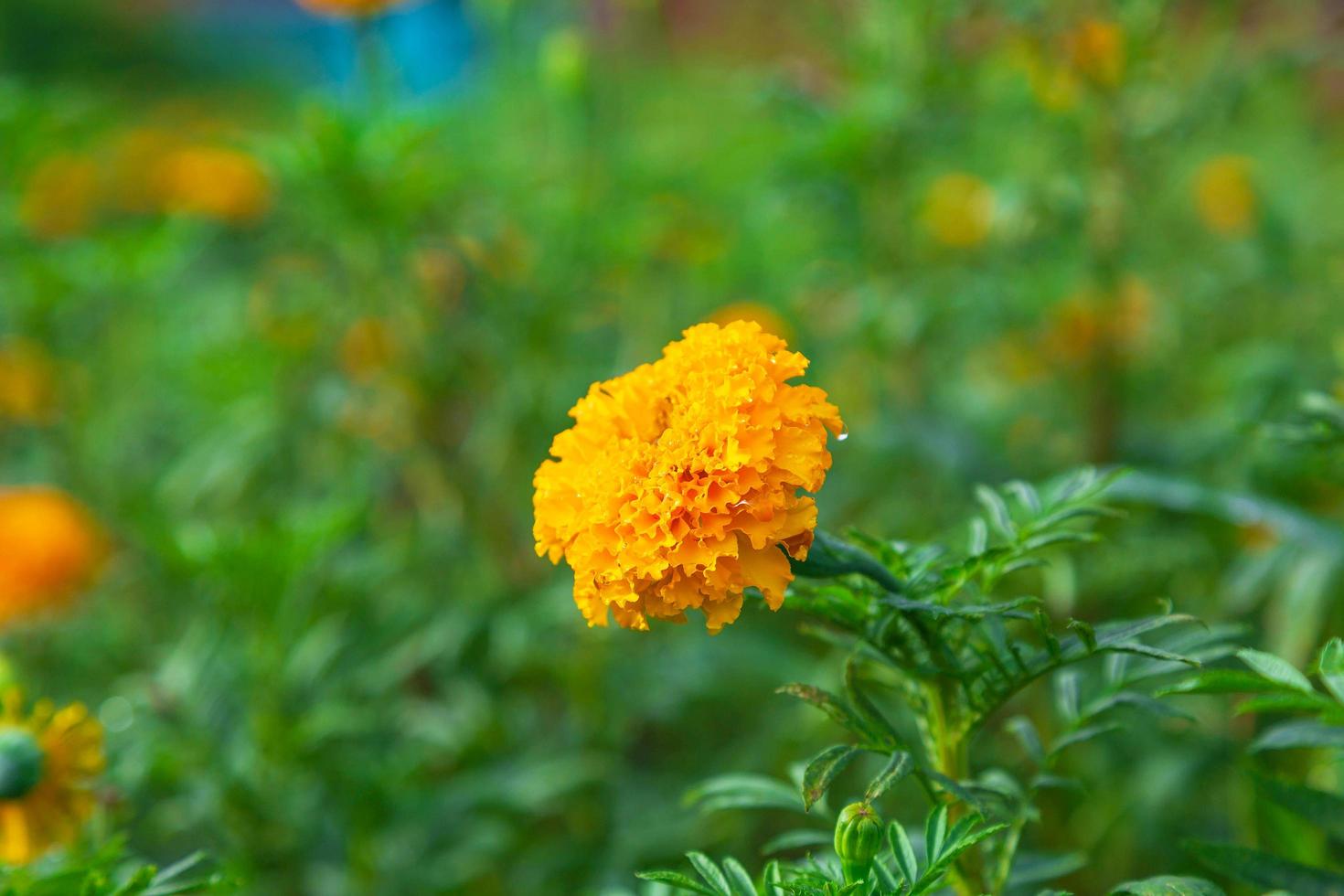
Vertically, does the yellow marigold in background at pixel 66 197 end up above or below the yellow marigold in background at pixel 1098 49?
above

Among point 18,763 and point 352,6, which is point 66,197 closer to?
point 352,6

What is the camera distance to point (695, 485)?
2.38ft

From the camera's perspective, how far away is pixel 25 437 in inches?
99.6

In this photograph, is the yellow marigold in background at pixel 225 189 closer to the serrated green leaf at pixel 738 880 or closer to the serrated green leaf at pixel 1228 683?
the serrated green leaf at pixel 738 880

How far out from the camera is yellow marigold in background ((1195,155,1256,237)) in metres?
2.23

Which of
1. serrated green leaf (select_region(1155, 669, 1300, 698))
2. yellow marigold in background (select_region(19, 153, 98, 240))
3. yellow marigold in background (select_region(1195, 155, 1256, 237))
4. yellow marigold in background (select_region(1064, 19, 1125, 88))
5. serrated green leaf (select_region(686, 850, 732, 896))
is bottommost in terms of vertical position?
serrated green leaf (select_region(1155, 669, 1300, 698))

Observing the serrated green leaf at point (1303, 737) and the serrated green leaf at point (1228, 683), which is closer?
the serrated green leaf at point (1228, 683)

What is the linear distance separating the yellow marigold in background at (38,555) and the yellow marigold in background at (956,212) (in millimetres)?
1627

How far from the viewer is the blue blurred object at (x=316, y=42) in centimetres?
477

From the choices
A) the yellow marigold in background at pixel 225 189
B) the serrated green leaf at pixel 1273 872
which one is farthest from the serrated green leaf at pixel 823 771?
the yellow marigold in background at pixel 225 189

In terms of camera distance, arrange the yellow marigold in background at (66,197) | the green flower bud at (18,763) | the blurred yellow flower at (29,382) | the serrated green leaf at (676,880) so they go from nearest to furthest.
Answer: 1. the serrated green leaf at (676,880)
2. the green flower bud at (18,763)
3. the blurred yellow flower at (29,382)
4. the yellow marigold in background at (66,197)

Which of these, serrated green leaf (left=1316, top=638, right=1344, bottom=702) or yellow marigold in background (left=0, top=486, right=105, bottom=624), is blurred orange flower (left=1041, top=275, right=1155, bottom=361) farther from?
yellow marigold in background (left=0, top=486, right=105, bottom=624)

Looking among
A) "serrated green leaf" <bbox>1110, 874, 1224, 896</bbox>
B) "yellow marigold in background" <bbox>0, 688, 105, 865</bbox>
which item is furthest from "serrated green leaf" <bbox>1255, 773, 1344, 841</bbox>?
"yellow marigold in background" <bbox>0, 688, 105, 865</bbox>

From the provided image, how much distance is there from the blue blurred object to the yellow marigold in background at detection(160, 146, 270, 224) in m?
1.76
